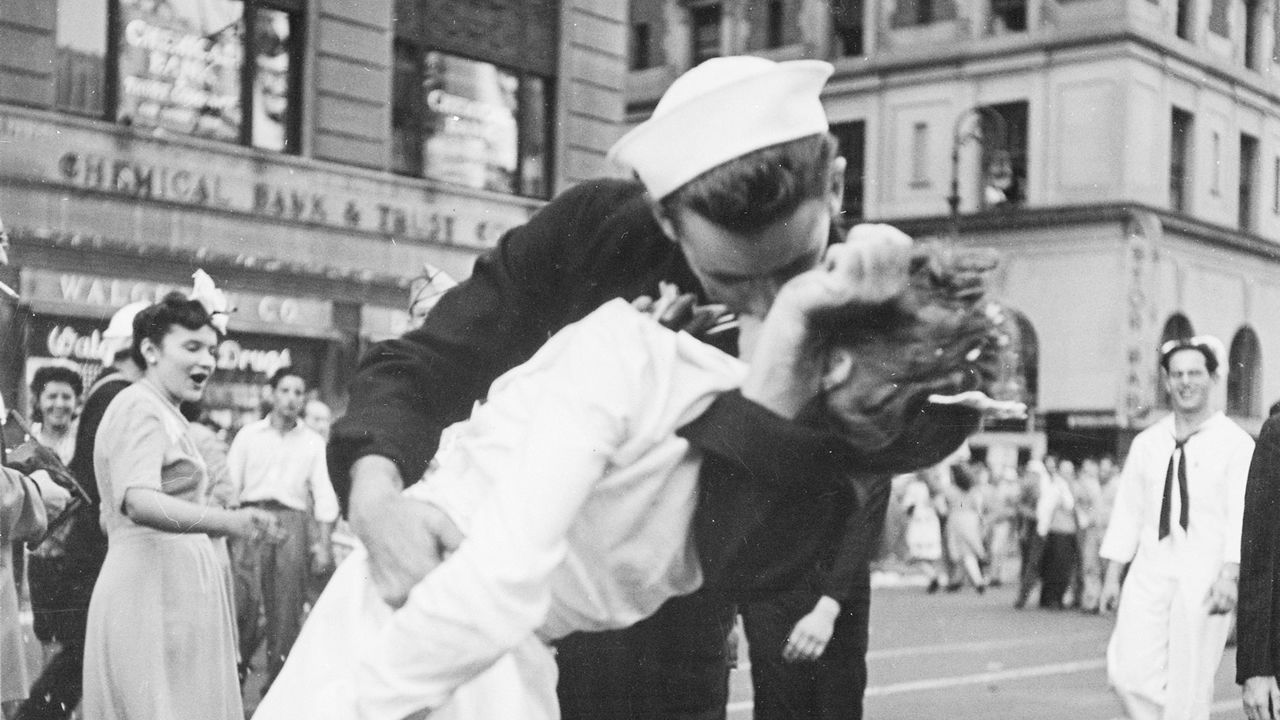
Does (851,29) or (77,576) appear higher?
(851,29)

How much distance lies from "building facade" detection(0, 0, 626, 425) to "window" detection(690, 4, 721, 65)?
13.5 m

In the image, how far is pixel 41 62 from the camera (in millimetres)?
14180

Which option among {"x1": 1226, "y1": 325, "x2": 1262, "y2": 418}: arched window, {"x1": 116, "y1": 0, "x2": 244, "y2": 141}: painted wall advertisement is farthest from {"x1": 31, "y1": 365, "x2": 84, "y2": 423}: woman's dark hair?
{"x1": 1226, "y1": 325, "x2": 1262, "y2": 418}: arched window

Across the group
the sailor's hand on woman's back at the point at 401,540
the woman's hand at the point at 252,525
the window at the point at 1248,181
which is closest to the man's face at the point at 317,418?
the woman's hand at the point at 252,525

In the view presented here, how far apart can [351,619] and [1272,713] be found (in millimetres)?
4340

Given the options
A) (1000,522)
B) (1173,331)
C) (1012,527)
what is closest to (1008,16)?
(1173,331)

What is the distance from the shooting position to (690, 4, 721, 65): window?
108ft

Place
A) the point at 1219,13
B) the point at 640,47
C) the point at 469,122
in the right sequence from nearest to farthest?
the point at 469,122 < the point at 640,47 < the point at 1219,13

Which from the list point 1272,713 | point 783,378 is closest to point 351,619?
point 783,378

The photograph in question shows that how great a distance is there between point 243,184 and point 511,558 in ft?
48.6

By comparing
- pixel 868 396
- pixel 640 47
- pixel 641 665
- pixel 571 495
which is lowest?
pixel 641 665

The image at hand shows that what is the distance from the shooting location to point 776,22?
112ft

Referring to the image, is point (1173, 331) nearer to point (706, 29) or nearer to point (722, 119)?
point (706, 29)

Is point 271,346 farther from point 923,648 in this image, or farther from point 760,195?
point 760,195
